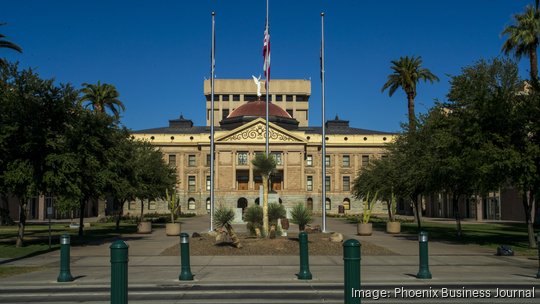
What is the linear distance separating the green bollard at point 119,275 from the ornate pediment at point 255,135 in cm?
8696

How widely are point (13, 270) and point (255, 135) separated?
257 feet

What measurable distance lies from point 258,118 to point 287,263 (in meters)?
76.3

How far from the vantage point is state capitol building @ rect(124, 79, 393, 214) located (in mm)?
95438

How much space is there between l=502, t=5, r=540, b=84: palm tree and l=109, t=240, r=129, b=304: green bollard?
124ft

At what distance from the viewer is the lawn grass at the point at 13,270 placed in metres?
17.0

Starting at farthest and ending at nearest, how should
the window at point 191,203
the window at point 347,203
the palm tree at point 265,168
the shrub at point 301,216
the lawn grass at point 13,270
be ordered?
the window at point 347,203 < the window at point 191,203 < the shrub at point 301,216 < the palm tree at point 265,168 < the lawn grass at point 13,270

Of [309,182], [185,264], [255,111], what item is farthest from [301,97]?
[185,264]

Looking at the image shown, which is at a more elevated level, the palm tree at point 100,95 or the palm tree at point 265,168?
the palm tree at point 100,95

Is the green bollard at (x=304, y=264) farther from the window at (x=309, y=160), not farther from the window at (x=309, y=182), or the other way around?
the window at (x=309, y=160)

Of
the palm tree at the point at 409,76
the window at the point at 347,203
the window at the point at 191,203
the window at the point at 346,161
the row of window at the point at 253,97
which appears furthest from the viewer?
Result: the row of window at the point at 253,97

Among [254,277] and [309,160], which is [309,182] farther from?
[254,277]

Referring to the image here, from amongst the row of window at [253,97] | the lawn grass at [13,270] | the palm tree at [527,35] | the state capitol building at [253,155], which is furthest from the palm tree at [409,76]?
the row of window at [253,97]

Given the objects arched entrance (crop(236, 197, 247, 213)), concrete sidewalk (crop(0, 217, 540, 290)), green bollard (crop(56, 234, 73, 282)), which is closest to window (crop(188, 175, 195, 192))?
arched entrance (crop(236, 197, 247, 213))

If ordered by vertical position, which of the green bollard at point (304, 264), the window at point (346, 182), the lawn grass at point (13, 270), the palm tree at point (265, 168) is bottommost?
the lawn grass at point (13, 270)
